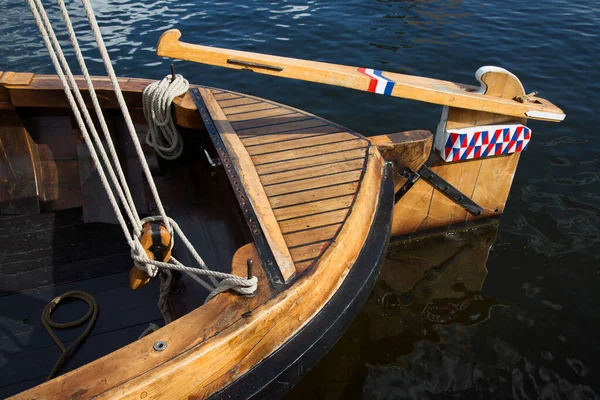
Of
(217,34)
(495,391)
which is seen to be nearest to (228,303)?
(495,391)

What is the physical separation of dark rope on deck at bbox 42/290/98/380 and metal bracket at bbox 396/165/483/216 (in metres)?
2.63

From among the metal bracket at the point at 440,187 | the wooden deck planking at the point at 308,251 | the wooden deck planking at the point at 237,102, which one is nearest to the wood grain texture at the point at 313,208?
the wooden deck planking at the point at 308,251

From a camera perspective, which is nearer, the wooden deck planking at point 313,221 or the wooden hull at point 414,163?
the wooden deck planking at point 313,221

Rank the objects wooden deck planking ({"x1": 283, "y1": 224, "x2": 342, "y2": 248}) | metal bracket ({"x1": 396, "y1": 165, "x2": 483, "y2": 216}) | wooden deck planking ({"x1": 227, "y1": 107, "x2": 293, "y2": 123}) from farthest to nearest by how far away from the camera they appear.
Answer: metal bracket ({"x1": 396, "y1": 165, "x2": 483, "y2": 216}) → wooden deck planking ({"x1": 227, "y1": 107, "x2": 293, "y2": 123}) → wooden deck planking ({"x1": 283, "y1": 224, "x2": 342, "y2": 248})

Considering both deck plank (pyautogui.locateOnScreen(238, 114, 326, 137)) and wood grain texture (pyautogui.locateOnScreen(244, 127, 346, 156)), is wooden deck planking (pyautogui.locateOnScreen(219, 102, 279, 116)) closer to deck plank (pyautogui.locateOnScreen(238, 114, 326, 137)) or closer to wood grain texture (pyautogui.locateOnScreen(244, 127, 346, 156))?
deck plank (pyautogui.locateOnScreen(238, 114, 326, 137))

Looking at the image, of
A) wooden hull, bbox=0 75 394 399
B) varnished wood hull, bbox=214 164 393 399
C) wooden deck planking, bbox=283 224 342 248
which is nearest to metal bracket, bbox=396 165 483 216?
wooden hull, bbox=0 75 394 399

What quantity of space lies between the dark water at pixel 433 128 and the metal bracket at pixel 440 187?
53 cm

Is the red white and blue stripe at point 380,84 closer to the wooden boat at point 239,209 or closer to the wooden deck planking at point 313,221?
the wooden boat at point 239,209

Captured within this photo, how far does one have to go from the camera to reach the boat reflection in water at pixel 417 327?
374cm

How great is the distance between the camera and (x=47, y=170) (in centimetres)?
428

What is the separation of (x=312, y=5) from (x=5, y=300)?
957 centimetres

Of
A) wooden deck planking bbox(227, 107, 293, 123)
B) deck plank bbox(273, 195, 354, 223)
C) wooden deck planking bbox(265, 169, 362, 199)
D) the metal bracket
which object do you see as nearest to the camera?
deck plank bbox(273, 195, 354, 223)

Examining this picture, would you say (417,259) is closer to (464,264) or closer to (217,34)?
(464,264)

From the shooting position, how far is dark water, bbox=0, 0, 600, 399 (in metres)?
3.84
